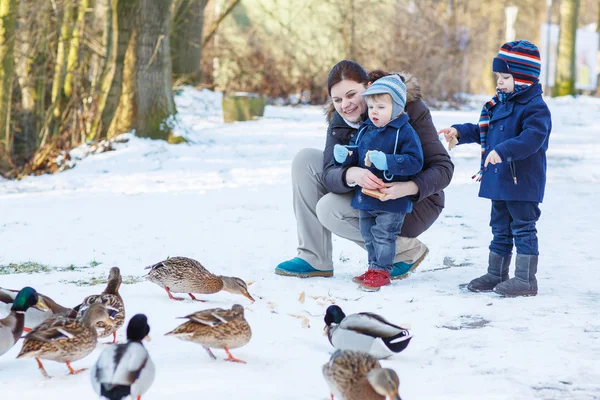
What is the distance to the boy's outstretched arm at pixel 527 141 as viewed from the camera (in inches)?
189

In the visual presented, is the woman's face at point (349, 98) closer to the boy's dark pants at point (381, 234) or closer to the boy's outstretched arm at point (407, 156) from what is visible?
the boy's outstretched arm at point (407, 156)

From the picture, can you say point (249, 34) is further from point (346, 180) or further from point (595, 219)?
point (346, 180)

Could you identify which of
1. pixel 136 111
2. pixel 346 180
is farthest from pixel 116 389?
pixel 136 111

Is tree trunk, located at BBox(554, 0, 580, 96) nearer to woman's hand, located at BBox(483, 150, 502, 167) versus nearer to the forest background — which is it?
the forest background

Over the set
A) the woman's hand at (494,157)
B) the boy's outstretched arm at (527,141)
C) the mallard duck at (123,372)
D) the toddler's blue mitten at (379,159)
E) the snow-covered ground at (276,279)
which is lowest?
the snow-covered ground at (276,279)

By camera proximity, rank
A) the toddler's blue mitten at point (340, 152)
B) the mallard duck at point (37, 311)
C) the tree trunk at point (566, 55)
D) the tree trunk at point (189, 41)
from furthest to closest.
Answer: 1. the tree trunk at point (566, 55)
2. the tree trunk at point (189, 41)
3. the toddler's blue mitten at point (340, 152)
4. the mallard duck at point (37, 311)

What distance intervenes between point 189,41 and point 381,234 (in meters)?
15.1

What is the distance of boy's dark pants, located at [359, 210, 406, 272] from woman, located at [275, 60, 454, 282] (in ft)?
0.52

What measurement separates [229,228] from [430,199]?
2.41m

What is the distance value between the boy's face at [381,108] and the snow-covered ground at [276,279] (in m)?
1.13

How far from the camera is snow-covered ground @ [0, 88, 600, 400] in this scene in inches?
143

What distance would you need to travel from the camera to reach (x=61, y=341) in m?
3.55

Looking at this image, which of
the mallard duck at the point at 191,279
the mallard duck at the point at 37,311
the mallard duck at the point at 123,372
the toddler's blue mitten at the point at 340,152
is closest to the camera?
the mallard duck at the point at 123,372

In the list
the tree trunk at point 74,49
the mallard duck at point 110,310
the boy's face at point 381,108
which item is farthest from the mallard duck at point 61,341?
the tree trunk at point 74,49
